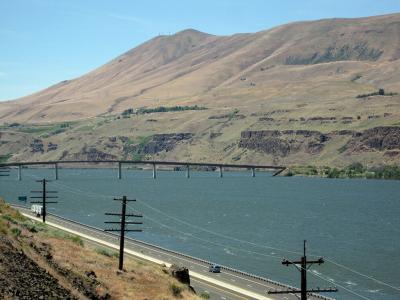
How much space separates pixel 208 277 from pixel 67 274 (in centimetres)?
3780

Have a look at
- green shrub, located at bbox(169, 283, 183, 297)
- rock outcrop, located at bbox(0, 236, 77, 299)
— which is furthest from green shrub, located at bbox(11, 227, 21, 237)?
green shrub, located at bbox(169, 283, 183, 297)

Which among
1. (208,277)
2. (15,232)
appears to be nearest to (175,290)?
(15,232)

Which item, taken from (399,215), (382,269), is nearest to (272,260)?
(382,269)

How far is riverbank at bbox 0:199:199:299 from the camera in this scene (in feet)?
121

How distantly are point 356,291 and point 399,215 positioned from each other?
299 feet

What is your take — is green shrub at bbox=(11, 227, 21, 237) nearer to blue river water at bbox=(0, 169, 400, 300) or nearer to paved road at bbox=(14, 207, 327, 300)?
paved road at bbox=(14, 207, 327, 300)

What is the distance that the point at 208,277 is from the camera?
8106 cm

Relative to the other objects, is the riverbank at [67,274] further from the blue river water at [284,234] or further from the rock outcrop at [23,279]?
the blue river water at [284,234]

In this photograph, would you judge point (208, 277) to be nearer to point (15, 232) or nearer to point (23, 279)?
point (15, 232)

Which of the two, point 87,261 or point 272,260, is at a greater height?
point 87,261

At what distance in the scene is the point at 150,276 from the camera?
5981cm

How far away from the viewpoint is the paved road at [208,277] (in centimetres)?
7225

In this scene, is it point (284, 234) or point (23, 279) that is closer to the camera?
point (23, 279)

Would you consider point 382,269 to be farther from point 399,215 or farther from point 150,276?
point 399,215
